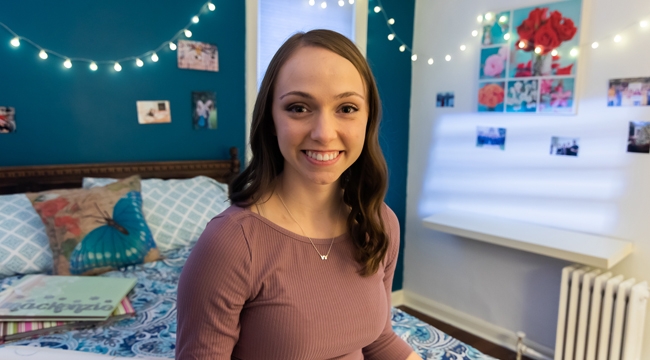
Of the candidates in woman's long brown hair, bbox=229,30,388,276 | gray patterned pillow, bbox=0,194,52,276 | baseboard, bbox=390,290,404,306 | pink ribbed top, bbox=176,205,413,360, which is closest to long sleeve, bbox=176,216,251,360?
pink ribbed top, bbox=176,205,413,360

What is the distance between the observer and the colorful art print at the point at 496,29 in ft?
8.70

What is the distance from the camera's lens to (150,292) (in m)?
1.71

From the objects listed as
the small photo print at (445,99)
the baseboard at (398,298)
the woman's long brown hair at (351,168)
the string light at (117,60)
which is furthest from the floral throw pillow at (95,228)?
the small photo print at (445,99)

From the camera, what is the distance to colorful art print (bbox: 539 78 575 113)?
7.89ft

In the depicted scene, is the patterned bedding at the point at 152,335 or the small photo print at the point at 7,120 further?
the small photo print at the point at 7,120

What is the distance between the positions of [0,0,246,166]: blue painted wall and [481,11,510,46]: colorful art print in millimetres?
1424

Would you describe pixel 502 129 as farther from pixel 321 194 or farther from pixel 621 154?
pixel 321 194

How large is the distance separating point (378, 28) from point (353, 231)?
2302 millimetres

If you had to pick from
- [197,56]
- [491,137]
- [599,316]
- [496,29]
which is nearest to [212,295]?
[197,56]

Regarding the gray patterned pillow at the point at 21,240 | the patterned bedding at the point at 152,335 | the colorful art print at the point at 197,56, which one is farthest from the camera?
the colorful art print at the point at 197,56

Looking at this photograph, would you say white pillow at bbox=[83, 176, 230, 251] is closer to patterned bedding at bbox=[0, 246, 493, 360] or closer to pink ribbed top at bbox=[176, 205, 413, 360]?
patterned bedding at bbox=[0, 246, 493, 360]

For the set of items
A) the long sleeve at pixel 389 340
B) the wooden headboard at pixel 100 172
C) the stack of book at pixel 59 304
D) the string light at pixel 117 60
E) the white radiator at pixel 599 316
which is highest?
the string light at pixel 117 60

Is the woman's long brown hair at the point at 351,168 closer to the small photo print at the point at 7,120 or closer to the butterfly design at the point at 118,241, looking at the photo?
the butterfly design at the point at 118,241

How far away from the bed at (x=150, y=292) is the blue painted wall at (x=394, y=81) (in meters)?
1.10
